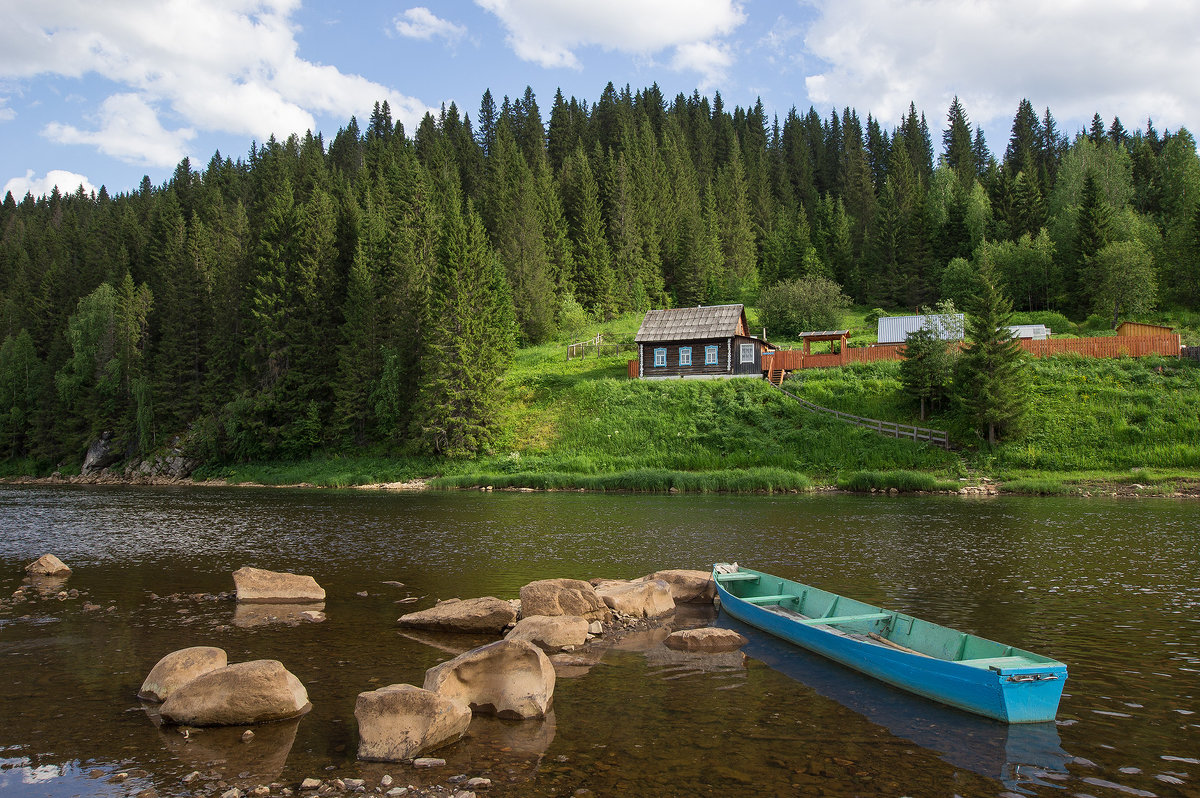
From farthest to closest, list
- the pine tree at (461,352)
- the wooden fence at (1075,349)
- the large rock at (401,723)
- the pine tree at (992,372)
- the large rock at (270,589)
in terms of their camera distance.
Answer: the pine tree at (461,352) → the wooden fence at (1075,349) → the pine tree at (992,372) → the large rock at (270,589) → the large rock at (401,723)

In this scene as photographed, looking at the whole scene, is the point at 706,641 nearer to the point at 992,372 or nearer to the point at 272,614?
the point at 272,614

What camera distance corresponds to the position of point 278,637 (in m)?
13.7

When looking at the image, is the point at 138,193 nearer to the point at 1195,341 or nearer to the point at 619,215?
the point at 619,215

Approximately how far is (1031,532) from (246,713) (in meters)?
24.9

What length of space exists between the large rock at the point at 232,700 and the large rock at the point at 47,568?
1325 cm

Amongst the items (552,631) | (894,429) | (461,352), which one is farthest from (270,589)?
(894,429)

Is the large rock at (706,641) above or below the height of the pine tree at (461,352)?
below

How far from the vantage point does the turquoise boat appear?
9.30m

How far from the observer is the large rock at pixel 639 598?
15.1 metres

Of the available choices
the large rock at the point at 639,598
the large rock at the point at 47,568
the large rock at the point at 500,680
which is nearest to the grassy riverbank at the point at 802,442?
the large rock at the point at 639,598

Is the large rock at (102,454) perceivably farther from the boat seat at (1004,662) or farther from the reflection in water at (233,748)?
the boat seat at (1004,662)

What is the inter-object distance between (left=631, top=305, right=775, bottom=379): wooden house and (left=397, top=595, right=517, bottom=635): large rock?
42.8 meters

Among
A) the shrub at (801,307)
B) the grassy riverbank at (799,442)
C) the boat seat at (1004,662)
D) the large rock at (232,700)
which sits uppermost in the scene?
the shrub at (801,307)

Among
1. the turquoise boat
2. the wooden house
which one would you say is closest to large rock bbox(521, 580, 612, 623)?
the turquoise boat
